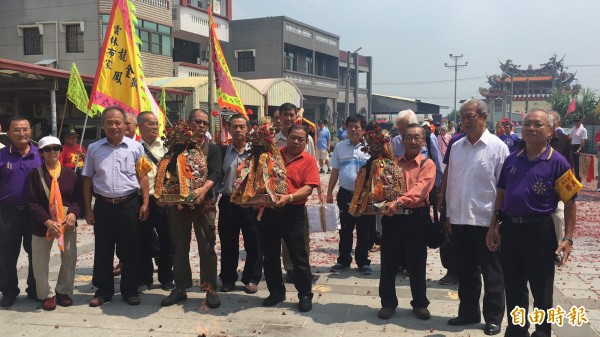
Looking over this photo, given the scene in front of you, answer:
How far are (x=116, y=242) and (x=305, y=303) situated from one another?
1937mm

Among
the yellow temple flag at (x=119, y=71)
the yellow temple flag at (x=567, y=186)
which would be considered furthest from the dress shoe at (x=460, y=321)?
→ the yellow temple flag at (x=119, y=71)

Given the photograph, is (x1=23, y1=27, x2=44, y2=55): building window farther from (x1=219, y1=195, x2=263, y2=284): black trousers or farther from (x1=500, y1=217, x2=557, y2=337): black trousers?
(x1=500, y1=217, x2=557, y2=337): black trousers

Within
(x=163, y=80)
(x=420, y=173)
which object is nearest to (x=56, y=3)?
(x=163, y=80)

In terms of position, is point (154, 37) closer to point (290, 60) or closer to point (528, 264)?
point (290, 60)

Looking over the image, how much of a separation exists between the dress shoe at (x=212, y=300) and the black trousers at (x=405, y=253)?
154cm

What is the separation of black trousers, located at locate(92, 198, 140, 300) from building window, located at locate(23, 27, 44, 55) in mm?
21268

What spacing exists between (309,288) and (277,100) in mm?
24054

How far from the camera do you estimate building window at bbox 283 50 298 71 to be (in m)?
37.1

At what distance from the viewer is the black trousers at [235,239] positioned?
5238 mm

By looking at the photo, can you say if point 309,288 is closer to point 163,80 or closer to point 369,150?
point 369,150

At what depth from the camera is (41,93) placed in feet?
56.3

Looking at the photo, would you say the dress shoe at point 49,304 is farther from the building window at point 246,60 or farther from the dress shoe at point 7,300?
the building window at point 246,60

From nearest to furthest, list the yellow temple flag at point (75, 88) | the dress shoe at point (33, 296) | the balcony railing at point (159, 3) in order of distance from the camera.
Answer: the dress shoe at point (33, 296), the yellow temple flag at point (75, 88), the balcony railing at point (159, 3)

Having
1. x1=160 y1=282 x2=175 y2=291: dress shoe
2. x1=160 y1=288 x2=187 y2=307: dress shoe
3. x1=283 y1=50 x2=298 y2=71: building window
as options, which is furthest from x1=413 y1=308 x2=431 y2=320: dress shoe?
x1=283 y1=50 x2=298 y2=71: building window
